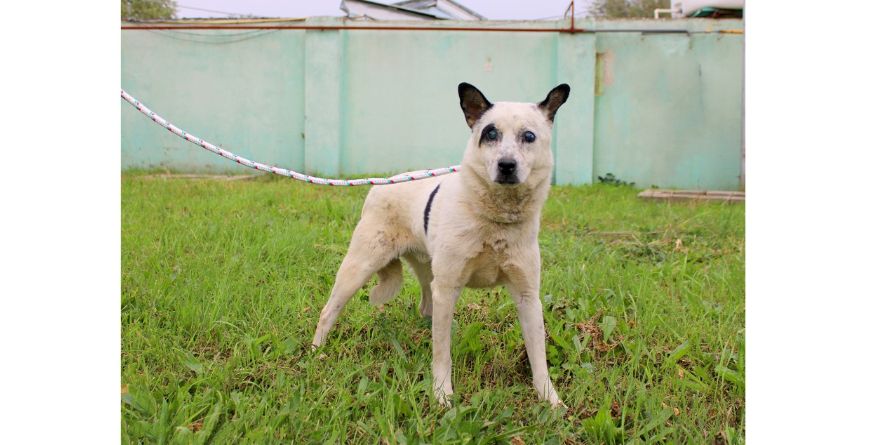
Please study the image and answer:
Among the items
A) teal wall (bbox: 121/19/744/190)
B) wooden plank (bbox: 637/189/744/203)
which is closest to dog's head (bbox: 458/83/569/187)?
wooden plank (bbox: 637/189/744/203)

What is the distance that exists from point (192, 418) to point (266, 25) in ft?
28.9

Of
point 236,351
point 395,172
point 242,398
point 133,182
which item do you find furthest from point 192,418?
point 395,172

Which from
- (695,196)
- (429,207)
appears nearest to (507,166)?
(429,207)

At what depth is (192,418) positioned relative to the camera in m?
2.40

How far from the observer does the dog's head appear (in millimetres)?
2541

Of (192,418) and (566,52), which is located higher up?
(566,52)

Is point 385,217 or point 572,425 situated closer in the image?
point 572,425

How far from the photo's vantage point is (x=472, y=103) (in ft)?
9.13

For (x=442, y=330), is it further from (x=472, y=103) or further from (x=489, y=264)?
(x=472, y=103)

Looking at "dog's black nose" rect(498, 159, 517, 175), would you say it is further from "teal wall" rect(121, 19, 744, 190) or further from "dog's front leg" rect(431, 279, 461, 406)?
"teal wall" rect(121, 19, 744, 190)

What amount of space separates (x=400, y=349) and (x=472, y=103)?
123 cm

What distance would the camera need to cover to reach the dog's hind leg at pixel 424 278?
3.48 m

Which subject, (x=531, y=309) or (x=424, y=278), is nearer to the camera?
(x=531, y=309)
